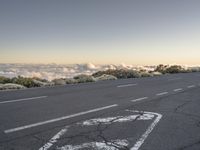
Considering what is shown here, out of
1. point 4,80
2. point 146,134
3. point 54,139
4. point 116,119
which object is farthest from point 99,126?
point 4,80

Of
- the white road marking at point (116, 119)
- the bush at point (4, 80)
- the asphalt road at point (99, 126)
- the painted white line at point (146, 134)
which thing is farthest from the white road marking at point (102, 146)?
the bush at point (4, 80)

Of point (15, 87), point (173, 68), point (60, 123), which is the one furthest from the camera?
point (173, 68)

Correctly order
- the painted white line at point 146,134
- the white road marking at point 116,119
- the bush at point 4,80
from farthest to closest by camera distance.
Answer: the bush at point 4,80 < the white road marking at point 116,119 < the painted white line at point 146,134

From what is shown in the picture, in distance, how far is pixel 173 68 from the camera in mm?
38281

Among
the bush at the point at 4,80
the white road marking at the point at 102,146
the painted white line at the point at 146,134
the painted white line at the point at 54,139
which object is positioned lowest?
the painted white line at the point at 146,134

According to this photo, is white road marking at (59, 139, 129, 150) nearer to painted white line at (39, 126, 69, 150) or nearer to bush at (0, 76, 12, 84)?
painted white line at (39, 126, 69, 150)

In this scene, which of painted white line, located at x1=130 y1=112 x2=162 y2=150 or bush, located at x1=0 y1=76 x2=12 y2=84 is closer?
painted white line, located at x1=130 y1=112 x2=162 y2=150

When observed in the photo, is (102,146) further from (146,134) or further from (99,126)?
(99,126)

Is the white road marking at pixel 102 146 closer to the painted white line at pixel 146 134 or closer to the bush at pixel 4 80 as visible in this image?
the painted white line at pixel 146 134

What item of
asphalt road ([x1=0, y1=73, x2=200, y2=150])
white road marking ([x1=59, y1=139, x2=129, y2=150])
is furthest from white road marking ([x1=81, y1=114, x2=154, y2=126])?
white road marking ([x1=59, y1=139, x2=129, y2=150])

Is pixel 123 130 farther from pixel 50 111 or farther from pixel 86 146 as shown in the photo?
pixel 50 111

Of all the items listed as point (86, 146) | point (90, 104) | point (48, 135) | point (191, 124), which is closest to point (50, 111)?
point (90, 104)

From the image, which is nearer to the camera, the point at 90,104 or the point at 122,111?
the point at 122,111

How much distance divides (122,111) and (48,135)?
298 cm
